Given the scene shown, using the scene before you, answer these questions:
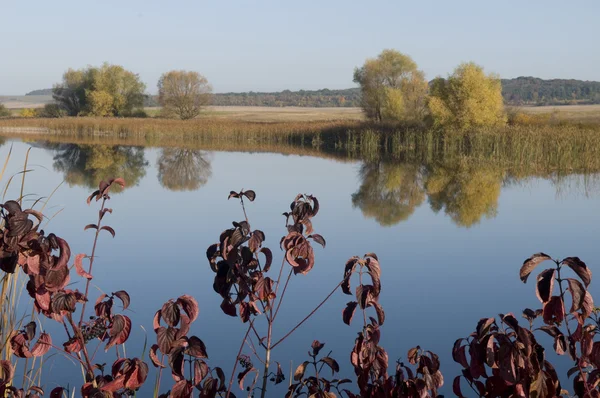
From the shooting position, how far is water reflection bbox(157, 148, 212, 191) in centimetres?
1363

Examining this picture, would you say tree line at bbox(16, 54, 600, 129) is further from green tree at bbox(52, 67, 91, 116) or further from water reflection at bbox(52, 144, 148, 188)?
water reflection at bbox(52, 144, 148, 188)

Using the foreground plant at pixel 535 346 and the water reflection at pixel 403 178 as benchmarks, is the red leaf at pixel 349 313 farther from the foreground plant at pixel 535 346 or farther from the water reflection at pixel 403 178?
the water reflection at pixel 403 178

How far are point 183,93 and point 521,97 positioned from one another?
142ft

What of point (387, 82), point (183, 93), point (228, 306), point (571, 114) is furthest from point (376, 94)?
point (228, 306)

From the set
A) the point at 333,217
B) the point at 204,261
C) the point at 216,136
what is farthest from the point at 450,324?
the point at 216,136

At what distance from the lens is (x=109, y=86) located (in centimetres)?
4612

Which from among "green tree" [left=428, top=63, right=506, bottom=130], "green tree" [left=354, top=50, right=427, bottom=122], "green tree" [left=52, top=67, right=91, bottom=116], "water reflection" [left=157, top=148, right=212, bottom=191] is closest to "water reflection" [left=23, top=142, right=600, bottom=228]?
"water reflection" [left=157, top=148, right=212, bottom=191]

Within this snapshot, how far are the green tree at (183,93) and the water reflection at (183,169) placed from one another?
2503 centimetres

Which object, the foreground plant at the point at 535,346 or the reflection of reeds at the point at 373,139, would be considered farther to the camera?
the reflection of reeds at the point at 373,139

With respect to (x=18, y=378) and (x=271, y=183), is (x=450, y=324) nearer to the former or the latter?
(x=18, y=378)

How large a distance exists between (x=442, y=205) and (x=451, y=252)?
4023 mm

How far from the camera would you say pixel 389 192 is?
13195 mm

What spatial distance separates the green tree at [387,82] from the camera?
3412 cm

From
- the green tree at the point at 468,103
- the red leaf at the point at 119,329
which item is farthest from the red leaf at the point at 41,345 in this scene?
the green tree at the point at 468,103
